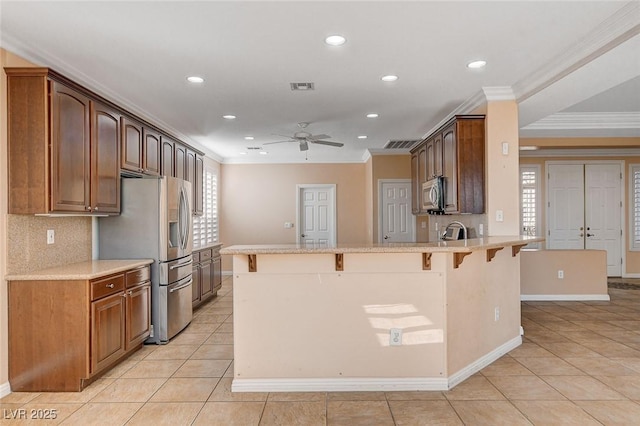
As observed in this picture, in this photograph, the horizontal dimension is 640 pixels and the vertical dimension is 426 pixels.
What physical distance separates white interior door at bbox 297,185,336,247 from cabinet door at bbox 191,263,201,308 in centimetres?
352

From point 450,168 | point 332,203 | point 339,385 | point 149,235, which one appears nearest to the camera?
point 339,385

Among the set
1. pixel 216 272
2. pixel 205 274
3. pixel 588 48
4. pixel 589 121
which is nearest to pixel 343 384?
pixel 588 48

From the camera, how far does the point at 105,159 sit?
371 cm

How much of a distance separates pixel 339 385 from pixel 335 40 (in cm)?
246

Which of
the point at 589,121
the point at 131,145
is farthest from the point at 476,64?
the point at 131,145

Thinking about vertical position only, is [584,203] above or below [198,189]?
below

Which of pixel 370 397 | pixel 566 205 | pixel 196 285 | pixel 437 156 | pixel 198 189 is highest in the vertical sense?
pixel 437 156

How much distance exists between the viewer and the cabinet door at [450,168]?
4.40 m

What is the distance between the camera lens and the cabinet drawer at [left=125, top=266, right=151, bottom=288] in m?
3.63

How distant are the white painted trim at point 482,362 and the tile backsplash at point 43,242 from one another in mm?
3254

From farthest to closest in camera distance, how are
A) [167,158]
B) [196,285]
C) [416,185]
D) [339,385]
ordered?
1. [416,185]
2. [196,285]
3. [167,158]
4. [339,385]

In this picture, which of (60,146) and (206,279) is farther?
(206,279)

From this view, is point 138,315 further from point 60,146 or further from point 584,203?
point 584,203

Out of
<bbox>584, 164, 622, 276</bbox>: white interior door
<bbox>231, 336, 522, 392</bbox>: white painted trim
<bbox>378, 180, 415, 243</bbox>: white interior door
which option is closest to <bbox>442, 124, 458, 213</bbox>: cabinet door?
<bbox>231, 336, 522, 392</bbox>: white painted trim
